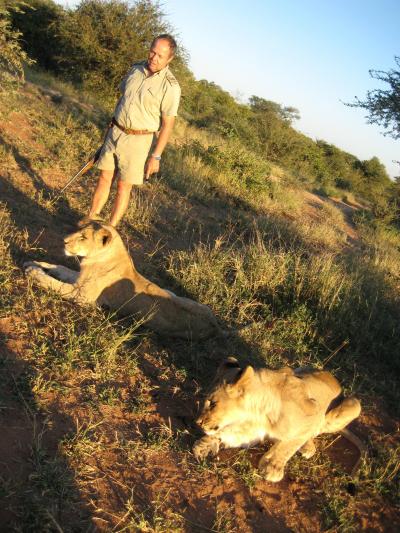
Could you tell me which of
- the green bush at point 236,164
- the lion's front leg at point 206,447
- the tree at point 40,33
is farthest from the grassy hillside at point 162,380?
the tree at point 40,33

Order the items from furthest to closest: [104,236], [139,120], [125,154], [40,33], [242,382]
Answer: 1. [40,33]
2. [125,154]
3. [139,120]
4. [104,236]
5. [242,382]

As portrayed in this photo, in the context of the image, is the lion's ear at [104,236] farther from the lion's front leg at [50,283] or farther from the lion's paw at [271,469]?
the lion's paw at [271,469]

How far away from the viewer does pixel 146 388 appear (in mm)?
3471

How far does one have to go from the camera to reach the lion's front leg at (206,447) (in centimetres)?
302

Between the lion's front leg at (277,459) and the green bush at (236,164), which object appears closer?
the lion's front leg at (277,459)

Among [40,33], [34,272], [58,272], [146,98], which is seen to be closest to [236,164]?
[146,98]

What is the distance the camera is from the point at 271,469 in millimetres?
3088

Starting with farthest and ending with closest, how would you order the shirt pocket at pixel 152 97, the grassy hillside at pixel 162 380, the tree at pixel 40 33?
the tree at pixel 40 33 → the shirt pocket at pixel 152 97 → the grassy hillside at pixel 162 380

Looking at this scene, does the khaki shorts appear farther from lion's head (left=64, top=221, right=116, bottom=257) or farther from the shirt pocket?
lion's head (left=64, top=221, right=116, bottom=257)

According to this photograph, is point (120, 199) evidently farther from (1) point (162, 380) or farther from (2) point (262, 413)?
(2) point (262, 413)

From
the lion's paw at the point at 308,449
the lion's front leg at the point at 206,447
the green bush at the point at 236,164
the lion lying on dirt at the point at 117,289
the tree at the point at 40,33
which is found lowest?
the lion's front leg at the point at 206,447

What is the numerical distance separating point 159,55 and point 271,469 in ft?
13.1

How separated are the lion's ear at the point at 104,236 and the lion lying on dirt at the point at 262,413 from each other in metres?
1.62

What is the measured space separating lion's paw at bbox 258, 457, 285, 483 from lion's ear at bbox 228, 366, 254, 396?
1.64 feet
